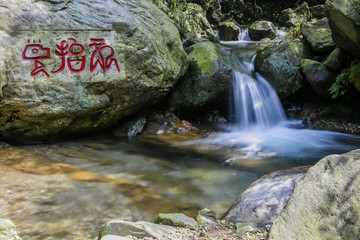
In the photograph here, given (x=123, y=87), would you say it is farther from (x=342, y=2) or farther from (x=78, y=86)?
(x=342, y=2)

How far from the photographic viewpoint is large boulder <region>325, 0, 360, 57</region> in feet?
18.0

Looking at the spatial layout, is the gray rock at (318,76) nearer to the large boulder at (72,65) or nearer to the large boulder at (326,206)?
the large boulder at (72,65)

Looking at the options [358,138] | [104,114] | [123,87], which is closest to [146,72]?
[123,87]

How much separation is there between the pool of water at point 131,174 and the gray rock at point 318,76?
176 centimetres

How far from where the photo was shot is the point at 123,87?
18.6ft

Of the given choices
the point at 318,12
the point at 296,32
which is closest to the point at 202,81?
the point at 296,32

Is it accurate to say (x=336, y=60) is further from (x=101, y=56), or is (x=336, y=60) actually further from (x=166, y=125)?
(x=101, y=56)

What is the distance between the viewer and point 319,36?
8.62 metres

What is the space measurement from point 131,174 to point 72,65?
256 cm

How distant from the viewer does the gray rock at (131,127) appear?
6.56 meters

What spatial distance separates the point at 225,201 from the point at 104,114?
3.50 metres

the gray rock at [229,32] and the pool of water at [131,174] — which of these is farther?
the gray rock at [229,32]

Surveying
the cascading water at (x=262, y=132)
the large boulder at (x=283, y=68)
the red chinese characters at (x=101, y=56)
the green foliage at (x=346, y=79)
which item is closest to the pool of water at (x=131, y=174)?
the cascading water at (x=262, y=132)

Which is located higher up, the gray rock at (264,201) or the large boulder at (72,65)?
the large boulder at (72,65)
